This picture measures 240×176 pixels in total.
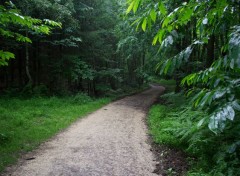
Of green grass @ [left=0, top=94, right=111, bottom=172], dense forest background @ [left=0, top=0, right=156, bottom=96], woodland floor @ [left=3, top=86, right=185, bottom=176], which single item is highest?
dense forest background @ [left=0, top=0, right=156, bottom=96]

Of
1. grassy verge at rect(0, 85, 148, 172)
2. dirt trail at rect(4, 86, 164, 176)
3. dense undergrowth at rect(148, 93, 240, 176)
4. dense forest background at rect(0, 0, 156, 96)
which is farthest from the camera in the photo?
dense forest background at rect(0, 0, 156, 96)

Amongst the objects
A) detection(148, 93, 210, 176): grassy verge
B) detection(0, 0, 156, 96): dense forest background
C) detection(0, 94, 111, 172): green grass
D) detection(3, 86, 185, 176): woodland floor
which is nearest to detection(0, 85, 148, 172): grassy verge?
detection(0, 94, 111, 172): green grass

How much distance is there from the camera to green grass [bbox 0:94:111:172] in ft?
23.9

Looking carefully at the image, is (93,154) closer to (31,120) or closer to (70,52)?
(31,120)

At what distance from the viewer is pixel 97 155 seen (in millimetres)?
6719

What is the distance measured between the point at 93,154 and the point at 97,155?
14 centimetres

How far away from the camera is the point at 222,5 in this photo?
2154 millimetres

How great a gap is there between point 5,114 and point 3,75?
11.3 meters

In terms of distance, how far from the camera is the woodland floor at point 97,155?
5.72 meters

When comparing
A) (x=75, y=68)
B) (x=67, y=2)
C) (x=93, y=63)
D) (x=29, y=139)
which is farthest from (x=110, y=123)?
(x=93, y=63)

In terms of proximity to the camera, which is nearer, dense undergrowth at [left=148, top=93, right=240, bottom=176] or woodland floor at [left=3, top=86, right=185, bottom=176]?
dense undergrowth at [left=148, top=93, right=240, bottom=176]

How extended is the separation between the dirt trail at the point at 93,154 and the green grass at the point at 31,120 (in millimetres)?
462

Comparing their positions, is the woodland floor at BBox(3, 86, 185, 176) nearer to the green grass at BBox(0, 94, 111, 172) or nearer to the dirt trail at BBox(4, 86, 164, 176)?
the dirt trail at BBox(4, 86, 164, 176)

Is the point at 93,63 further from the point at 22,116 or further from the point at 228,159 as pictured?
the point at 228,159
